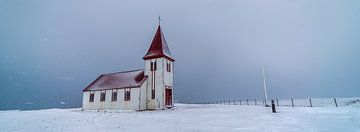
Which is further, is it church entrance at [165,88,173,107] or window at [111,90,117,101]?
window at [111,90,117,101]

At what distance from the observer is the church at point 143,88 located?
27.4 meters

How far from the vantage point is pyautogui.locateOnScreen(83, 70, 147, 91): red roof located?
93.9 ft

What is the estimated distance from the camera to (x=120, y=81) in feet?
101

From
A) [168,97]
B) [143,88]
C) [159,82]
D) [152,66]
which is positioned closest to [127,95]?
[143,88]

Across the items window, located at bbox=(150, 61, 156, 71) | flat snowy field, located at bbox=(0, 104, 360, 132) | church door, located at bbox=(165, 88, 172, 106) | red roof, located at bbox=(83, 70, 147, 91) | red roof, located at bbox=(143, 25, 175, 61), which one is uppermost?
red roof, located at bbox=(143, 25, 175, 61)

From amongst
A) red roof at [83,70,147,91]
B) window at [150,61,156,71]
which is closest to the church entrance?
window at [150,61,156,71]

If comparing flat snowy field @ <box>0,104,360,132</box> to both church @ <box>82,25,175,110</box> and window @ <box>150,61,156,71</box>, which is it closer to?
church @ <box>82,25,175,110</box>

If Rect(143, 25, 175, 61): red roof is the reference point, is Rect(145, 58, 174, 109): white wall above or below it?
below

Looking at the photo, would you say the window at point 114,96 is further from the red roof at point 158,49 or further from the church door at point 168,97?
the church door at point 168,97

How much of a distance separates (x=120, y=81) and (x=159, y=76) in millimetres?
6932

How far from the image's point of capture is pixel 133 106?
26891 mm

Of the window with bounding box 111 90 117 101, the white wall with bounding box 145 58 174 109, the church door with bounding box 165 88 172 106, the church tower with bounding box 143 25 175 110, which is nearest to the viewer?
the white wall with bounding box 145 58 174 109

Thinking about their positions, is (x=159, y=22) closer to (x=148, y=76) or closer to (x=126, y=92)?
(x=148, y=76)

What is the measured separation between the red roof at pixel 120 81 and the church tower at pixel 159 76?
1.53 metres
